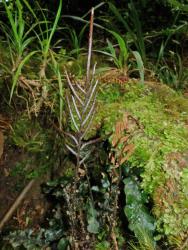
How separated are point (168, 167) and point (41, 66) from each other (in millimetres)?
1027

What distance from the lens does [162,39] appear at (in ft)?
9.84

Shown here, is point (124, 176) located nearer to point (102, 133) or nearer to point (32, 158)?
point (102, 133)

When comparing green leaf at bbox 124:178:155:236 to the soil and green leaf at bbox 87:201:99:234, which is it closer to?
green leaf at bbox 87:201:99:234

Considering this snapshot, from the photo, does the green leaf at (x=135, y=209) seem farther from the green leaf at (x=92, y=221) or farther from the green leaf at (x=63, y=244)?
the green leaf at (x=63, y=244)

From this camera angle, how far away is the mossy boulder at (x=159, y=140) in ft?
5.27

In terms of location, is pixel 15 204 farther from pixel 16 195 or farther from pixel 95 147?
pixel 95 147

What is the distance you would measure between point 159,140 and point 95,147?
14.9 inches

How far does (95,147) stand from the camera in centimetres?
202

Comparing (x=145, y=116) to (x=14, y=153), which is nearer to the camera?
(x=145, y=116)

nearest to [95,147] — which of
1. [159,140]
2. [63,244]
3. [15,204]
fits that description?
[159,140]

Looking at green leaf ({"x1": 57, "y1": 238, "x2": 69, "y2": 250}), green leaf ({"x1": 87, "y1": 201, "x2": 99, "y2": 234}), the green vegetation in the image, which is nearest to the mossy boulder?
the green vegetation

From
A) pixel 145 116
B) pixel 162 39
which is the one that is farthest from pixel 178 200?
pixel 162 39

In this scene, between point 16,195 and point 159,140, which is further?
point 16,195

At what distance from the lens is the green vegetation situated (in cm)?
166
